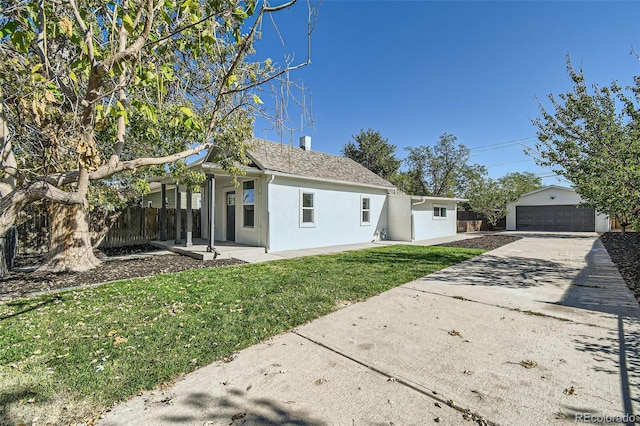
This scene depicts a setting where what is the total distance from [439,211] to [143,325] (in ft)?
56.1

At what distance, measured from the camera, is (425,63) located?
13781 mm

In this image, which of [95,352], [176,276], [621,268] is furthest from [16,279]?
[621,268]

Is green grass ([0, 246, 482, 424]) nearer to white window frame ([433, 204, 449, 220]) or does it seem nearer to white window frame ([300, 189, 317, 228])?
white window frame ([300, 189, 317, 228])

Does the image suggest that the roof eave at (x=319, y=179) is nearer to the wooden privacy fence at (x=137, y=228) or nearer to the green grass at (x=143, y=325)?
the green grass at (x=143, y=325)

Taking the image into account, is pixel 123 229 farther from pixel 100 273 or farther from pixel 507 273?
pixel 507 273

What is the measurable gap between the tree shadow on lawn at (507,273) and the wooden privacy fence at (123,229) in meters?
11.4

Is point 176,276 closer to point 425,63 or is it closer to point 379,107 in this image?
point 425,63

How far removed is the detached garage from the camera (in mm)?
23359

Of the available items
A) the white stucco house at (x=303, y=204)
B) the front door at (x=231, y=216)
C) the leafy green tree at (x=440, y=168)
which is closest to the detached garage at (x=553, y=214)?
the leafy green tree at (x=440, y=168)

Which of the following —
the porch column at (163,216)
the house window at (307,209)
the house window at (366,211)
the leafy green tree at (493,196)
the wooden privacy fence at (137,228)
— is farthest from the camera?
the leafy green tree at (493,196)

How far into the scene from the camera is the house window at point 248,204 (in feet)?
37.3

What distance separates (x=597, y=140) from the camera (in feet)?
27.9

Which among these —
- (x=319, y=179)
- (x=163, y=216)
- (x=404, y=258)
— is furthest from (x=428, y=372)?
(x=163, y=216)

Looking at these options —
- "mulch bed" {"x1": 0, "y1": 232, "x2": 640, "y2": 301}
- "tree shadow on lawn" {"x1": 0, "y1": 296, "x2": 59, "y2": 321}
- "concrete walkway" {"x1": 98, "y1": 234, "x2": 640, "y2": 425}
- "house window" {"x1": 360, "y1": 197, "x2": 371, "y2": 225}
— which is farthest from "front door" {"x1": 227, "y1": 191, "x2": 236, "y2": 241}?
"concrete walkway" {"x1": 98, "y1": 234, "x2": 640, "y2": 425}
